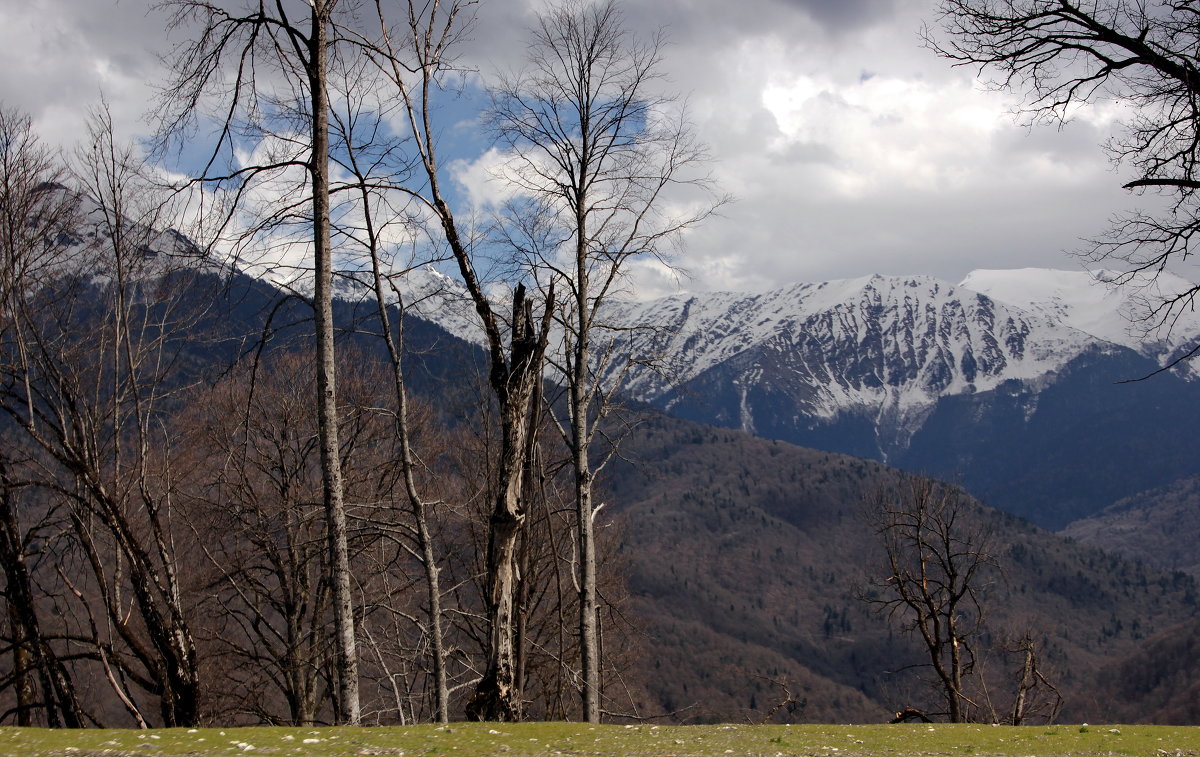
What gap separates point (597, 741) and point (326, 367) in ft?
18.9

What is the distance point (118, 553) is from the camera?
52.7 feet

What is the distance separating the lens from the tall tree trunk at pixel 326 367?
11891 mm

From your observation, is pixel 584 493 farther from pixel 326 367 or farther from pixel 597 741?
pixel 326 367

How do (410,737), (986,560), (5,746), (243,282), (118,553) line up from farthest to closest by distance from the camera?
(986,560) < (118,553) < (243,282) < (410,737) < (5,746)

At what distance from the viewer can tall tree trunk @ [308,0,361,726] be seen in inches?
468

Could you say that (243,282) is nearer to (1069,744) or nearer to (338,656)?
(338,656)

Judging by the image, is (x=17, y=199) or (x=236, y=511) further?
(x=236, y=511)

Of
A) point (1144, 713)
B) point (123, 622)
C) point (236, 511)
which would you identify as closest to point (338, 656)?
point (123, 622)

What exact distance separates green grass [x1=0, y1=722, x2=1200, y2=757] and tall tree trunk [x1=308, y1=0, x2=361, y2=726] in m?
1.06

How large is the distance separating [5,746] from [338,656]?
3792 mm

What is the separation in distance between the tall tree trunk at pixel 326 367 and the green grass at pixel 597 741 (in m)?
1.06

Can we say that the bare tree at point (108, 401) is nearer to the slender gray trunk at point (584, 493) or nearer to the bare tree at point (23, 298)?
the bare tree at point (23, 298)

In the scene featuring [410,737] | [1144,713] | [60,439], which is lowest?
[1144,713]

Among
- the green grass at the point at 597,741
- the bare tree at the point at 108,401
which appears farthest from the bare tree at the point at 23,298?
the green grass at the point at 597,741
